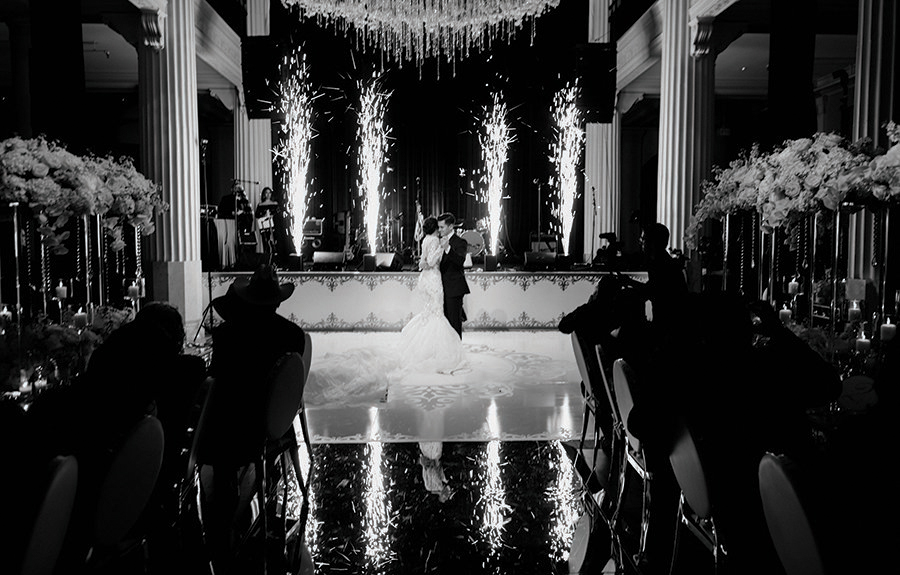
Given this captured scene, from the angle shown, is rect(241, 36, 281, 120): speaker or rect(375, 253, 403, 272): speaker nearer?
rect(241, 36, 281, 120): speaker

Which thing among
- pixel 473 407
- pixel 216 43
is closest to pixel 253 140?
pixel 216 43

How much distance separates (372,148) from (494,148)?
274cm

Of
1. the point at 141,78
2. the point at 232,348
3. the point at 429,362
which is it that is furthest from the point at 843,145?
the point at 141,78

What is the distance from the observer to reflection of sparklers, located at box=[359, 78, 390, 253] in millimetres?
14750

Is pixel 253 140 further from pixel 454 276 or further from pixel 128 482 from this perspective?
pixel 128 482

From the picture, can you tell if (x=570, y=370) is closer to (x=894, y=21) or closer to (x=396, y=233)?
(x=894, y=21)

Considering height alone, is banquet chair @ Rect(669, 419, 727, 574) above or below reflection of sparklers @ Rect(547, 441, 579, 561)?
above

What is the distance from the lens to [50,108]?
5402 millimetres

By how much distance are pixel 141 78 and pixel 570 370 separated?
19.3 feet

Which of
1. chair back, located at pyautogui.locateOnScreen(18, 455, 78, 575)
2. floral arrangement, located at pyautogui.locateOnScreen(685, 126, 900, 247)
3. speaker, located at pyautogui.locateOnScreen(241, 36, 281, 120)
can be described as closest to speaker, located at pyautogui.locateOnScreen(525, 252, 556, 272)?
speaker, located at pyautogui.locateOnScreen(241, 36, 281, 120)

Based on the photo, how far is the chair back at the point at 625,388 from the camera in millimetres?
2580

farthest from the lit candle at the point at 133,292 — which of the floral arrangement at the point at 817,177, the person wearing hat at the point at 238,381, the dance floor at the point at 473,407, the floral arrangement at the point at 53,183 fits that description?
the floral arrangement at the point at 817,177

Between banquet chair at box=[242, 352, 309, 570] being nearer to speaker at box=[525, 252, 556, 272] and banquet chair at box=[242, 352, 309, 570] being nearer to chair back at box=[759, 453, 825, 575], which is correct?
chair back at box=[759, 453, 825, 575]

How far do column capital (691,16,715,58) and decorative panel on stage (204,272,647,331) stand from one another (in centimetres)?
291
